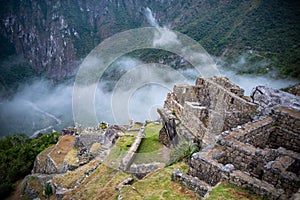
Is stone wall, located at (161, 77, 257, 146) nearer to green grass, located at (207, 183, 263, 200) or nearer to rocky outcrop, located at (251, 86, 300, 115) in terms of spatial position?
rocky outcrop, located at (251, 86, 300, 115)

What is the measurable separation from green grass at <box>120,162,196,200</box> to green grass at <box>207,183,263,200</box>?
1.10 m

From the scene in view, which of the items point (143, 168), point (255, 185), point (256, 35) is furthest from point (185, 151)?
point (256, 35)

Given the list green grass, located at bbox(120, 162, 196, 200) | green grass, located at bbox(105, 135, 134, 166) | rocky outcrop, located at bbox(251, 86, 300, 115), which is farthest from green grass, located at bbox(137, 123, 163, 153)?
rocky outcrop, located at bbox(251, 86, 300, 115)

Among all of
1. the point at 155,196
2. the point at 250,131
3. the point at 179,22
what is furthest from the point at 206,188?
the point at 179,22

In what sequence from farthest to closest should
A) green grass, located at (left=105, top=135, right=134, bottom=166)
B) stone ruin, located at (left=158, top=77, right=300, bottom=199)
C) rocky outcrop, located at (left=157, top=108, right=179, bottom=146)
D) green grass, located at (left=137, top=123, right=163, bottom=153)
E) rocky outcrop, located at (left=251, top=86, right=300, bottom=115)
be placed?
green grass, located at (left=105, top=135, right=134, bottom=166), green grass, located at (left=137, top=123, right=163, bottom=153), rocky outcrop, located at (left=157, top=108, right=179, bottom=146), rocky outcrop, located at (left=251, top=86, right=300, bottom=115), stone ruin, located at (left=158, top=77, right=300, bottom=199)

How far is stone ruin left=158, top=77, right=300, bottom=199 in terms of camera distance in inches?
260

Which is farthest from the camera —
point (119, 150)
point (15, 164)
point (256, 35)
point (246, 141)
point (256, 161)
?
point (256, 35)

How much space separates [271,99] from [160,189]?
6147 millimetres

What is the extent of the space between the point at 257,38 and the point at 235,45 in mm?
7523

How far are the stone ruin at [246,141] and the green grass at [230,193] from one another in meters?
0.14

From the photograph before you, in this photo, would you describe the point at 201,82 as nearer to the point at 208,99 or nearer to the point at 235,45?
the point at 208,99

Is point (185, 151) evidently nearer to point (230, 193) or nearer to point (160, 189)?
point (160, 189)

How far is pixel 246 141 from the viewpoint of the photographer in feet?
27.8

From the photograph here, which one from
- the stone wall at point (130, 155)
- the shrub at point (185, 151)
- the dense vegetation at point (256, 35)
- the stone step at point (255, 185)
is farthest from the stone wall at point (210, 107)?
the dense vegetation at point (256, 35)
